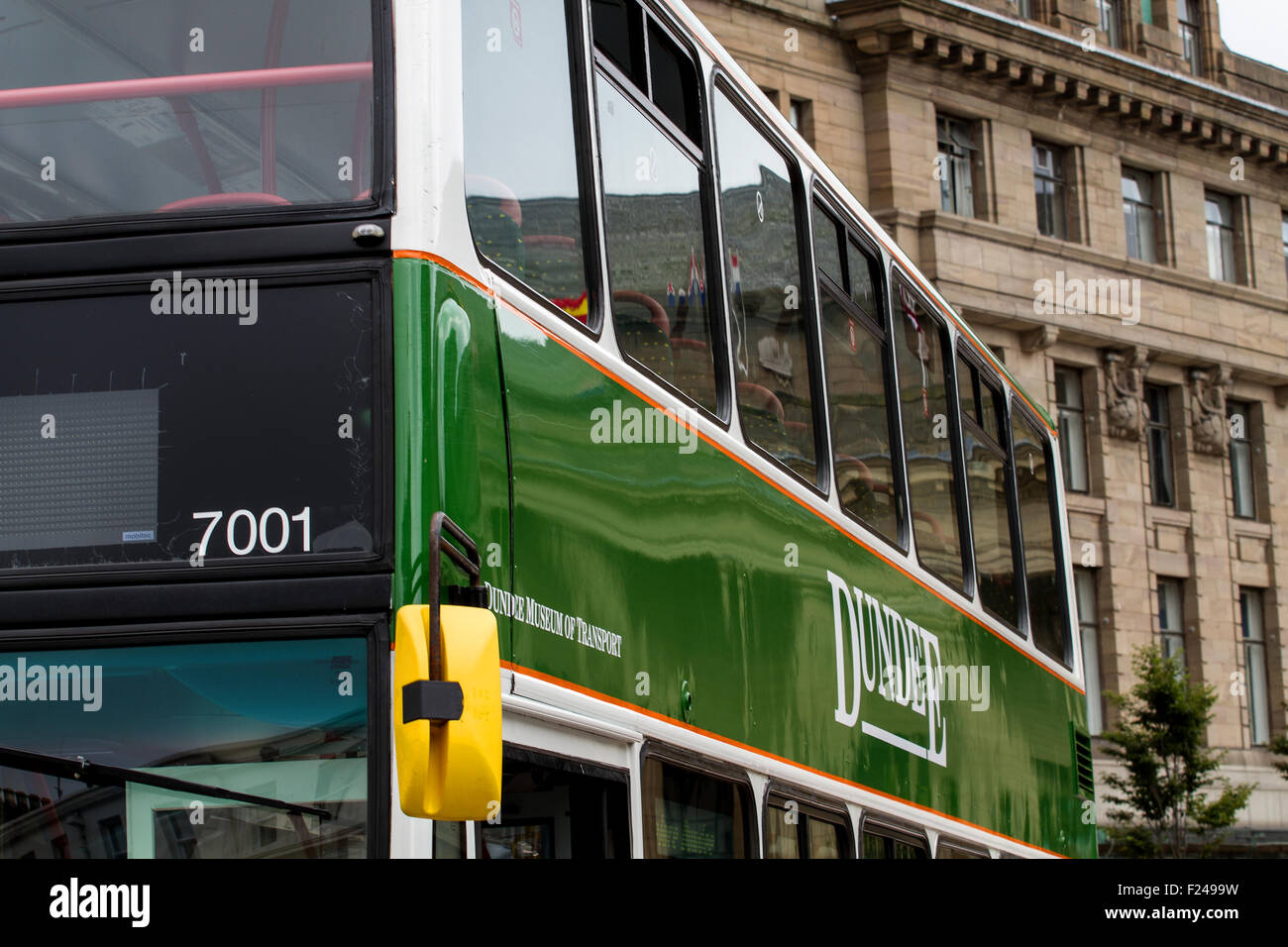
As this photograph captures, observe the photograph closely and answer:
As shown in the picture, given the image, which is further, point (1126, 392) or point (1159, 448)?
point (1159, 448)

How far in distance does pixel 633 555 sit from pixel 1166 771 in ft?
88.0

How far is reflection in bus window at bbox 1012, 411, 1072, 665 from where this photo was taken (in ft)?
36.4

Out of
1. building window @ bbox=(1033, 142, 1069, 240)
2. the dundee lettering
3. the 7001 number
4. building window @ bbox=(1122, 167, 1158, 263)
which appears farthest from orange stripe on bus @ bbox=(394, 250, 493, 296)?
building window @ bbox=(1122, 167, 1158, 263)

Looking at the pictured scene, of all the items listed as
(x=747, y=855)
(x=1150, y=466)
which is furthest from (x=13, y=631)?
(x=1150, y=466)

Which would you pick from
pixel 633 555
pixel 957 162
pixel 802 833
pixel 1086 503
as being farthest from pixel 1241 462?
pixel 633 555

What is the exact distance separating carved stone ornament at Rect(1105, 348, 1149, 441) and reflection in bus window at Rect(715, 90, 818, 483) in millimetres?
29659

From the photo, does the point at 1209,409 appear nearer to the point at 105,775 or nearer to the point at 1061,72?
the point at 1061,72

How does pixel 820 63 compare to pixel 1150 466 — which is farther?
pixel 1150 466

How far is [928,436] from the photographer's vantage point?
29.8 ft

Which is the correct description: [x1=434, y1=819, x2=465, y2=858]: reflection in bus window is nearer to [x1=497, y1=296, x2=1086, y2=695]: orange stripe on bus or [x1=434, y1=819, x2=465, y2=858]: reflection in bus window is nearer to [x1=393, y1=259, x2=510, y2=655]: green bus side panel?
[x1=393, y1=259, x2=510, y2=655]: green bus side panel

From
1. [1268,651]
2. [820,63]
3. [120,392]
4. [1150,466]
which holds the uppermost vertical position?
[820,63]
